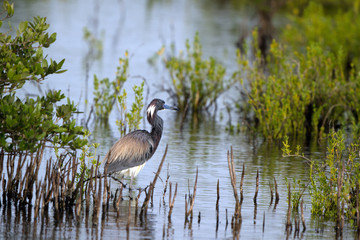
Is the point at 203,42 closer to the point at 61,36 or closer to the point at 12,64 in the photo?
the point at 61,36

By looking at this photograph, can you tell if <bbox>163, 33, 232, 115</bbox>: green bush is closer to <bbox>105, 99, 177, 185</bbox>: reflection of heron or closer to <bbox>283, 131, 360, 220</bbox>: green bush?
<bbox>105, 99, 177, 185</bbox>: reflection of heron

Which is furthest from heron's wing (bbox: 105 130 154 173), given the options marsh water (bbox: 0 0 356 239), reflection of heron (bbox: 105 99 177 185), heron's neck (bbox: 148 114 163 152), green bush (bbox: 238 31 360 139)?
green bush (bbox: 238 31 360 139)

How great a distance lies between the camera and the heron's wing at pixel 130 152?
8211 millimetres

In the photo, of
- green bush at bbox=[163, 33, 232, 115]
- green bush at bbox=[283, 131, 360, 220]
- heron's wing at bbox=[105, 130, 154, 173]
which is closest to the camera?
green bush at bbox=[283, 131, 360, 220]

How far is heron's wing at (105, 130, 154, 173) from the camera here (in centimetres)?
821

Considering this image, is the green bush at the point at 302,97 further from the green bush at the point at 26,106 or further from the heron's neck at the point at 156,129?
the green bush at the point at 26,106

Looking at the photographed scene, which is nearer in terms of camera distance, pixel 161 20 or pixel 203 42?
pixel 203 42

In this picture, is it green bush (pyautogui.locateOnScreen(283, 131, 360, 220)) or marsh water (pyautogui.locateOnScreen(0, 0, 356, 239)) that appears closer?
marsh water (pyautogui.locateOnScreen(0, 0, 356, 239))

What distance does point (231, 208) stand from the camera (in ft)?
25.9

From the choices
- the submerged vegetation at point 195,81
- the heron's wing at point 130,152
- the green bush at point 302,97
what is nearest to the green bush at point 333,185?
the heron's wing at point 130,152

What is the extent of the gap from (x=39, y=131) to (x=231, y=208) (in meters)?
2.36

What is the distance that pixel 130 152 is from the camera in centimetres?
832

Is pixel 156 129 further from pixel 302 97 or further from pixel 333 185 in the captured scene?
pixel 302 97

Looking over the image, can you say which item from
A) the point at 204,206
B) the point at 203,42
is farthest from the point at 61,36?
the point at 204,206
